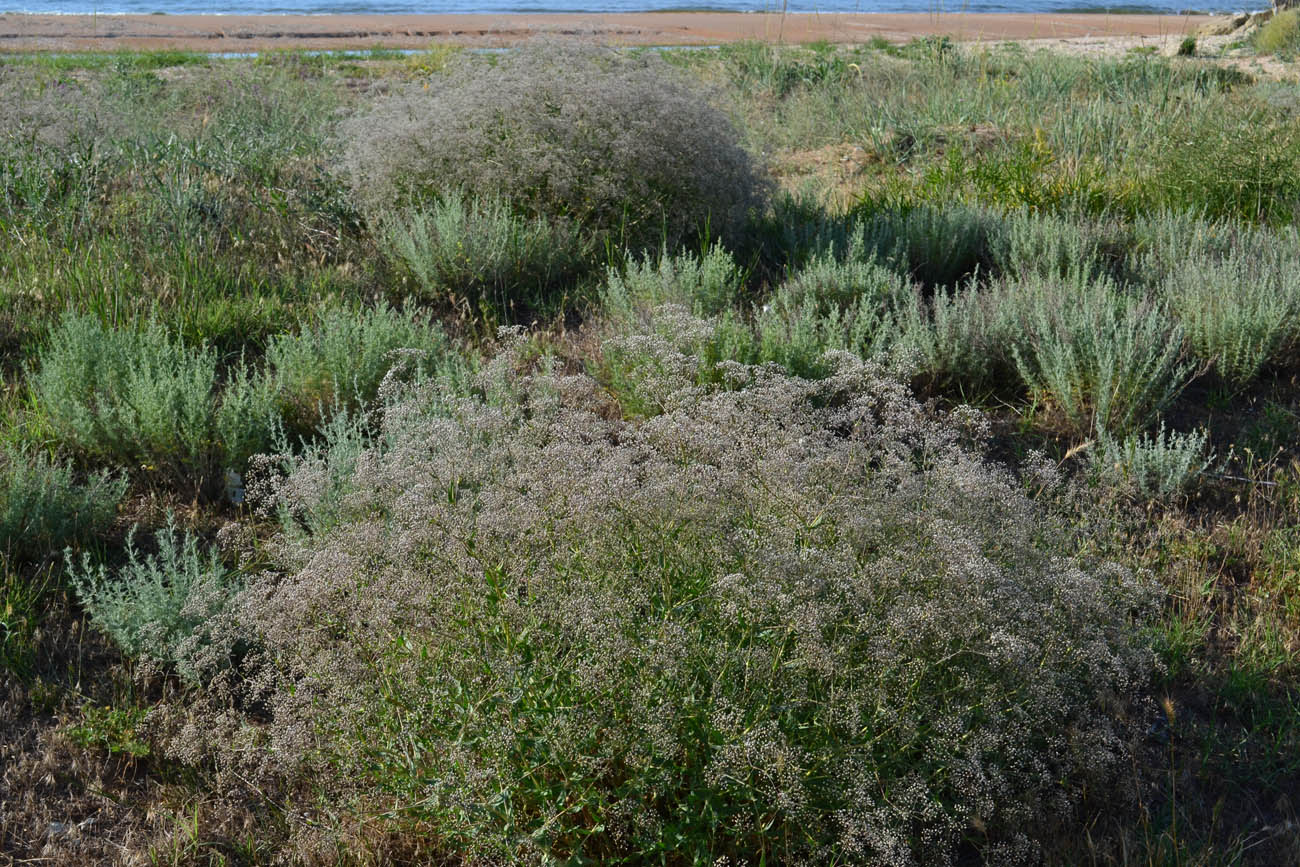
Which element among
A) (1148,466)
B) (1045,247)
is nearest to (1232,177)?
(1045,247)

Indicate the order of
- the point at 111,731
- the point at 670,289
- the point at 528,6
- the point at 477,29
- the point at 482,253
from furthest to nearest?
the point at 528,6 → the point at 477,29 → the point at 482,253 → the point at 670,289 → the point at 111,731

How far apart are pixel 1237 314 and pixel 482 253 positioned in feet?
11.5

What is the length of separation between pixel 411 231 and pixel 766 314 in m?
2.07

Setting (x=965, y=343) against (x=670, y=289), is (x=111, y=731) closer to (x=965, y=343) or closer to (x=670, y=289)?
(x=670, y=289)

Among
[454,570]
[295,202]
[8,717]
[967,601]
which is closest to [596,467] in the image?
[454,570]

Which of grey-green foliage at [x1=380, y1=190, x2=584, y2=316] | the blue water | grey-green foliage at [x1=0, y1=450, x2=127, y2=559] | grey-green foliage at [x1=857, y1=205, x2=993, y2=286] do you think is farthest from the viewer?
the blue water

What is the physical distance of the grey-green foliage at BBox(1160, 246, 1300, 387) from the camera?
4.70 meters

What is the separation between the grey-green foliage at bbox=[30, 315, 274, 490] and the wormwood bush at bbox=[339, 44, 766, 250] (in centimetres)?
216

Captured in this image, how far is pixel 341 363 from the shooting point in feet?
14.4

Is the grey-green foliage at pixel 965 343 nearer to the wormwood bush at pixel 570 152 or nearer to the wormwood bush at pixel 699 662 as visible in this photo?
the wormwood bush at pixel 570 152

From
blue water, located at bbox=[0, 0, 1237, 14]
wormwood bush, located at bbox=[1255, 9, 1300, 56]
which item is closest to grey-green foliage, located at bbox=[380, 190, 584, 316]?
wormwood bush, located at bbox=[1255, 9, 1300, 56]

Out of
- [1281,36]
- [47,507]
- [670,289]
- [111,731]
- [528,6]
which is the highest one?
[528,6]

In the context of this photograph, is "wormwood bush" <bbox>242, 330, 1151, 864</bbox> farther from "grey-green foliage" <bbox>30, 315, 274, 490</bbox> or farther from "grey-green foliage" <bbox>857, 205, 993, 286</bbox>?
"grey-green foliage" <bbox>857, 205, 993, 286</bbox>

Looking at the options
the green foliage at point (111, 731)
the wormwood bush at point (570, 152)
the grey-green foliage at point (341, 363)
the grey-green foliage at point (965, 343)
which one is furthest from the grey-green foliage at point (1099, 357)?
the green foliage at point (111, 731)
